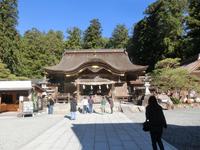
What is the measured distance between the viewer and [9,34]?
4891cm

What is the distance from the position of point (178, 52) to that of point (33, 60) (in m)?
22.8

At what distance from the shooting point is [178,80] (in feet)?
110

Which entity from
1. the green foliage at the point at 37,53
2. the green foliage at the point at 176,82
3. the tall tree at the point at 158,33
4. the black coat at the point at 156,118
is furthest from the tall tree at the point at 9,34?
the black coat at the point at 156,118

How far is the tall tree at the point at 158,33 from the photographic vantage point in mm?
52094

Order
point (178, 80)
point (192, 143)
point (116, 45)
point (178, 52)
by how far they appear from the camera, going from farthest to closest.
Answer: point (116, 45) < point (178, 52) < point (178, 80) < point (192, 143)

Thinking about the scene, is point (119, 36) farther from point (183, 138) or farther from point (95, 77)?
point (183, 138)

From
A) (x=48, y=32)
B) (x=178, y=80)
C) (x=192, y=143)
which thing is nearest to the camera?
(x=192, y=143)

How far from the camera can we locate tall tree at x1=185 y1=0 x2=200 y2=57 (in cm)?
5081

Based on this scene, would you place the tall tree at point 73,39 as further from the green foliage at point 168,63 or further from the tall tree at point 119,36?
the green foliage at point 168,63

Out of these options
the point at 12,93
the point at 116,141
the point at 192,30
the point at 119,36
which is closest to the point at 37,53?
the point at 119,36

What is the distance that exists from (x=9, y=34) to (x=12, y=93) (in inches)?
697

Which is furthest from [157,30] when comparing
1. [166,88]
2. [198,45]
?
[166,88]

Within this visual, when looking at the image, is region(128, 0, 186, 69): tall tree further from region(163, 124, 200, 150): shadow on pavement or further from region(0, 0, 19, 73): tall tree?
region(163, 124, 200, 150): shadow on pavement

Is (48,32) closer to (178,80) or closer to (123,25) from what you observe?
(123,25)
